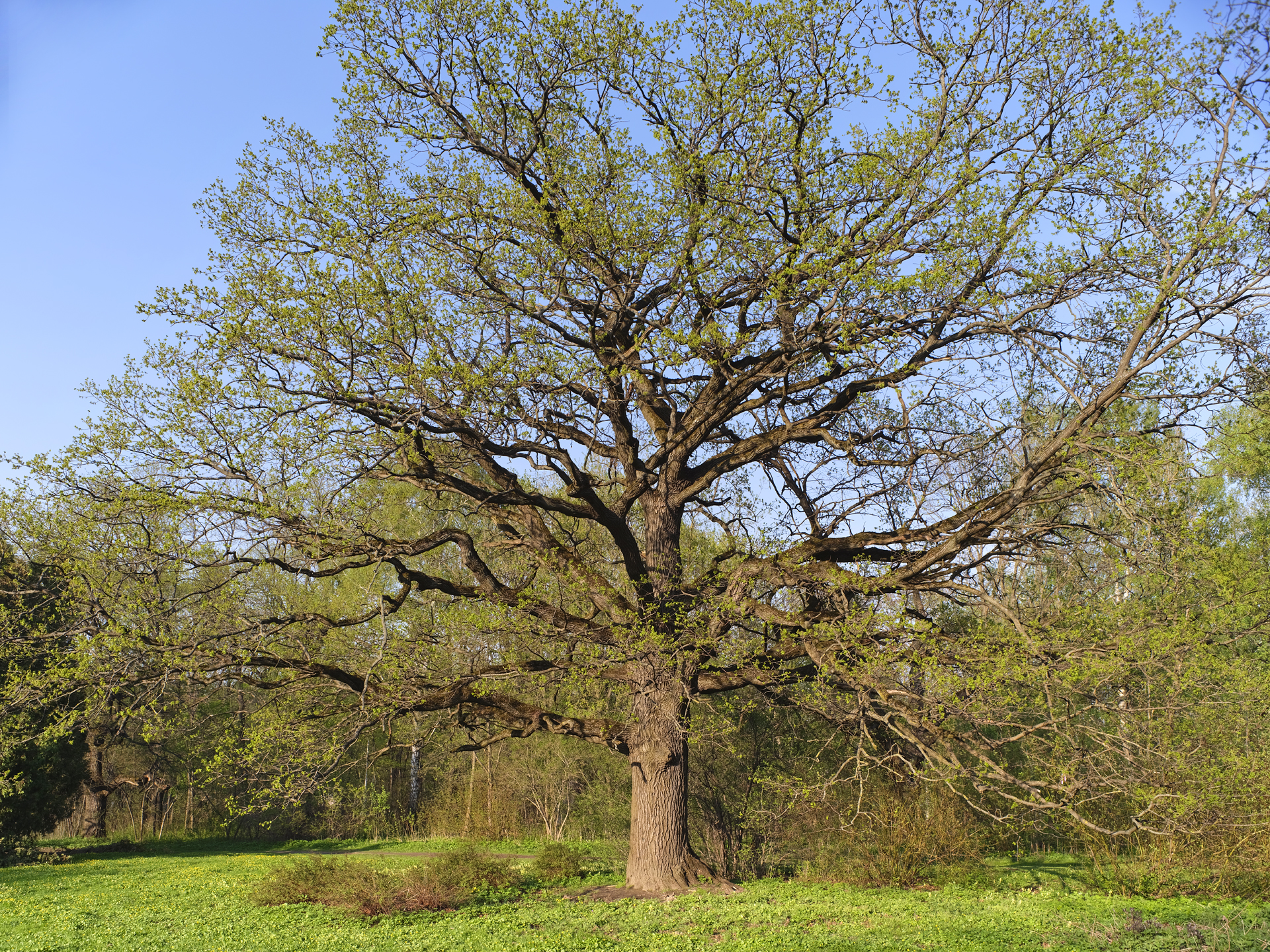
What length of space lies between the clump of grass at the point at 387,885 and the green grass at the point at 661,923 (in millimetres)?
307

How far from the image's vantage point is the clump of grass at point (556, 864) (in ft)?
43.3

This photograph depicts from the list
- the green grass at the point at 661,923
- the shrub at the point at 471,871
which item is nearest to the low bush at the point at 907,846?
the green grass at the point at 661,923

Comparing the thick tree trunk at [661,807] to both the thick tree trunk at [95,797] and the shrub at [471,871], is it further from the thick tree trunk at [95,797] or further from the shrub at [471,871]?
the thick tree trunk at [95,797]

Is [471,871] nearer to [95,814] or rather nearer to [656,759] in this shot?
[656,759]

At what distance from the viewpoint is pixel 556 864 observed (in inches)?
523

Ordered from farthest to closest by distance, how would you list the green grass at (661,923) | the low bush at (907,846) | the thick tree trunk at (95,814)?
the thick tree trunk at (95,814), the low bush at (907,846), the green grass at (661,923)

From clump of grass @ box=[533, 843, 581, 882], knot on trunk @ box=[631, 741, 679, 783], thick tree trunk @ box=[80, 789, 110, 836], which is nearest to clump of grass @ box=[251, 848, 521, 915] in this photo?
clump of grass @ box=[533, 843, 581, 882]

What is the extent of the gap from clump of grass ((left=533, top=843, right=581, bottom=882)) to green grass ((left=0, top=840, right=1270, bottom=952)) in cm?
42

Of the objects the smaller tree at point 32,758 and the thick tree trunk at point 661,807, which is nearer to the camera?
the thick tree trunk at point 661,807

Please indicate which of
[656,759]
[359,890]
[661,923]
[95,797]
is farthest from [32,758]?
[661,923]

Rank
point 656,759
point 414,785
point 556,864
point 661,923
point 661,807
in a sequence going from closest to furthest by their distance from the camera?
point 661,923 → point 661,807 → point 656,759 → point 556,864 → point 414,785

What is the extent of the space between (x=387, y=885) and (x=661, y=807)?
3.76 metres

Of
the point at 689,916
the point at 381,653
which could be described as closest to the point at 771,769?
the point at 689,916

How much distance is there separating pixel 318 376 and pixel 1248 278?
10.0 m
